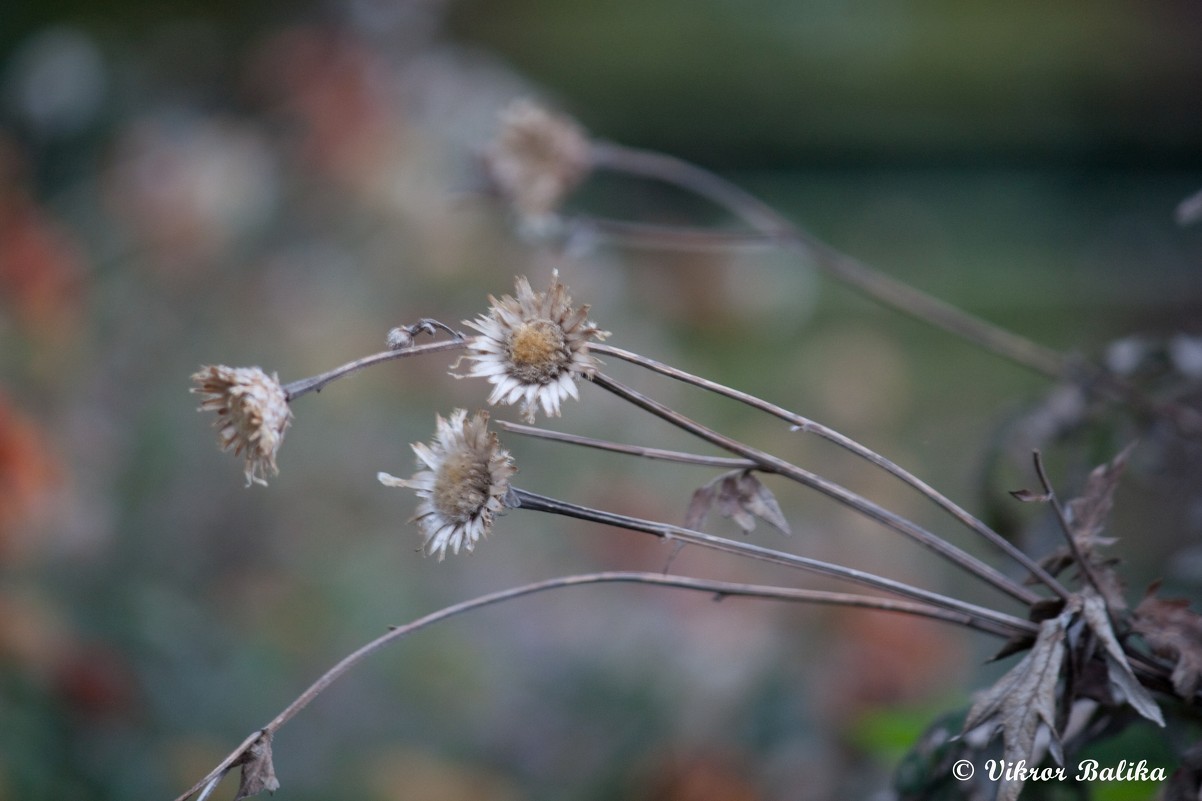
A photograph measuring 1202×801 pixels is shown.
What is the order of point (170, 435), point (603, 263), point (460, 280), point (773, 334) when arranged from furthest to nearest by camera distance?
1. point (773, 334)
2. point (603, 263)
3. point (460, 280)
4. point (170, 435)

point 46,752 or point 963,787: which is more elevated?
point 46,752

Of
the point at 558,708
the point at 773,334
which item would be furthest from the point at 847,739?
the point at 773,334

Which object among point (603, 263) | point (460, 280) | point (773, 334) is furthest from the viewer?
point (773, 334)

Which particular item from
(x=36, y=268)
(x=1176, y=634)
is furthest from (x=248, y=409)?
(x=36, y=268)

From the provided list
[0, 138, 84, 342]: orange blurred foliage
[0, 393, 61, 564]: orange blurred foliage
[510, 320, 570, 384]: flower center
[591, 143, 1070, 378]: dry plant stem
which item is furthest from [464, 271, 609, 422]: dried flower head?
[0, 138, 84, 342]: orange blurred foliage

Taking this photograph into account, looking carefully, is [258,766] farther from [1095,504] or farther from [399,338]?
[1095,504]

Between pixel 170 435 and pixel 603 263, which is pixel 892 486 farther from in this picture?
pixel 170 435

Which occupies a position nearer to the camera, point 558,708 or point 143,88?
point 558,708
